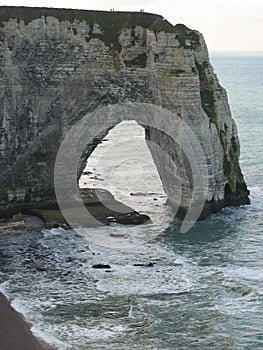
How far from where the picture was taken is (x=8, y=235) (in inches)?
1449

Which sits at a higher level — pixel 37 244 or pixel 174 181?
pixel 174 181

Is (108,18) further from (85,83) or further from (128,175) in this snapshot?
(128,175)

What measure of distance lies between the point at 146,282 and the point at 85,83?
16028 mm

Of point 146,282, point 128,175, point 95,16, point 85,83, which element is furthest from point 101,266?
point 128,175

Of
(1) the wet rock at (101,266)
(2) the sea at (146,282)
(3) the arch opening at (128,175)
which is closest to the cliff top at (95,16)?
(3) the arch opening at (128,175)

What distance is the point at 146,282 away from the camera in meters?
29.7

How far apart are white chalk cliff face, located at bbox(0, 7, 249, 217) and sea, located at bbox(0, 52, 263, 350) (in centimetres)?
392

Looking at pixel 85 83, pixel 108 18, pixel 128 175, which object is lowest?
pixel 128 175

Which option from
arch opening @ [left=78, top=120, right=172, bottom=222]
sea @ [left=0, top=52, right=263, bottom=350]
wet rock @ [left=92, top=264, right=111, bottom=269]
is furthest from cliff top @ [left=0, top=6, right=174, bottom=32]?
wet rock @ [left=92, top=264, right=111, bottom=269]

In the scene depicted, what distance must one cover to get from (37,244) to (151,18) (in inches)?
671

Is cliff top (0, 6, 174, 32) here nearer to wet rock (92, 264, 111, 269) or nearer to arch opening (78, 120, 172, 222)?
arch opening (78, 120, 172, 222)

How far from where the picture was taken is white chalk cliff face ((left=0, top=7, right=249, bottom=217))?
38.9 m

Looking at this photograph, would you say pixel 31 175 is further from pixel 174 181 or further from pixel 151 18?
pixel 151 18

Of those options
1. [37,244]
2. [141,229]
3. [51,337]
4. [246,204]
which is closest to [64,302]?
[51,337]
